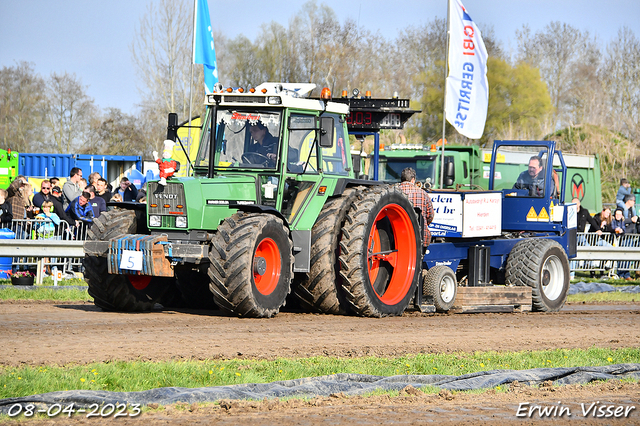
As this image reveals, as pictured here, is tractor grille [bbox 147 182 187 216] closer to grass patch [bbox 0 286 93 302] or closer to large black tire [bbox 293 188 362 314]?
large black tire [bbox 293 188 362 314]

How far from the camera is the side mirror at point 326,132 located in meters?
9.92

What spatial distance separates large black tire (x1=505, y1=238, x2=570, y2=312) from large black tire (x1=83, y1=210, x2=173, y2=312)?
5.92 metres

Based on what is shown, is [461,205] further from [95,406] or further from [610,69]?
[610,69]

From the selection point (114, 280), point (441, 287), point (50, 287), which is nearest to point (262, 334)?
point (114, 280)

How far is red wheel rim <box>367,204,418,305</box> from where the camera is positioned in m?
11.3

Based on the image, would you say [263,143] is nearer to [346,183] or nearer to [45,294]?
[346,183]

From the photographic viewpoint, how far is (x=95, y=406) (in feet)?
16.8

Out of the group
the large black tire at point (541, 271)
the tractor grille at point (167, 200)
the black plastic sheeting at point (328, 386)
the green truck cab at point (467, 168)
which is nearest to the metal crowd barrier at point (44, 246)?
the tractor grille at point (167, 200)

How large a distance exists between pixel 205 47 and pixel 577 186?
14374 millimetres

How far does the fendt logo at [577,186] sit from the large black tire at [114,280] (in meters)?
19.5

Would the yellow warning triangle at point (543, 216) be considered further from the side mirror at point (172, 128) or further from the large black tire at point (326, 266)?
the side mirror at point (172, 128)

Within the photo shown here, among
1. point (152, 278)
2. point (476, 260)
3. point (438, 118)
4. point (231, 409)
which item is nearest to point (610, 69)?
point (438, 118)

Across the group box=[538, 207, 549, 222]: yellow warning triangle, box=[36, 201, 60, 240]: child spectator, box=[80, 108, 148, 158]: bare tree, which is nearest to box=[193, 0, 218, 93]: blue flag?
box=[36, 201, 60, 240]: child spectator

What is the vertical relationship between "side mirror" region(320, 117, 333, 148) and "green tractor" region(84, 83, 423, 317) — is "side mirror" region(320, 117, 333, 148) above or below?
above
